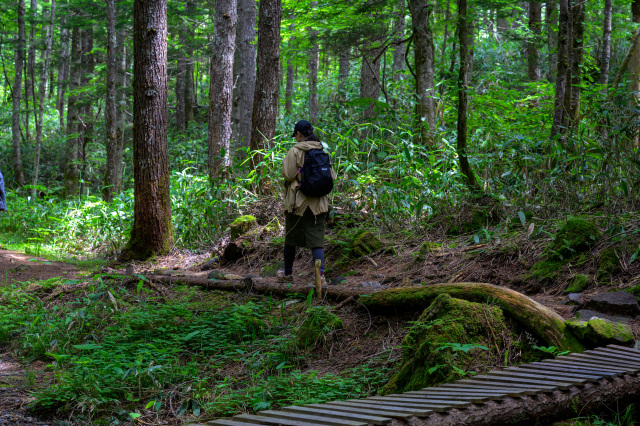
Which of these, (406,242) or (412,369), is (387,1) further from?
(412,369)

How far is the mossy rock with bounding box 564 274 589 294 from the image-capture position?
17.4ft

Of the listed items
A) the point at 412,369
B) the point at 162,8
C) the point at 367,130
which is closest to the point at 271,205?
the point at 367,130

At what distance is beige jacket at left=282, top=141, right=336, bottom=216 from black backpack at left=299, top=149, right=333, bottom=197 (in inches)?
A: 3.0

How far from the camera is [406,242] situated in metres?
8.00

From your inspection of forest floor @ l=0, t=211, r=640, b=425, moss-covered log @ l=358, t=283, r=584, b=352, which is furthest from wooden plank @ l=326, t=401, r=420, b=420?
moss-covered log @ l=358, t=283, r=584, b=352

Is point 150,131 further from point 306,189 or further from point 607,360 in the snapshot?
point 607,360

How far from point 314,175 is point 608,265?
3486 millimetres

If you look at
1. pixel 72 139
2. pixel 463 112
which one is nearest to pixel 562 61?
pixel 463 112

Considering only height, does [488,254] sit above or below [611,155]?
below

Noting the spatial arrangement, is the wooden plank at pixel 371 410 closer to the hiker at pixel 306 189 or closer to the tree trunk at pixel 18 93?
the hiker at pixel 306 189

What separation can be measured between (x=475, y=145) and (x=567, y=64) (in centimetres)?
236

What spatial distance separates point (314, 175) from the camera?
675 centimetres

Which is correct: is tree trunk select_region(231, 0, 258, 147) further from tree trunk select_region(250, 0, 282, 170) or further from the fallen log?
the fallen log

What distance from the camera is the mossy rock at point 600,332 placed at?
3873 mm
